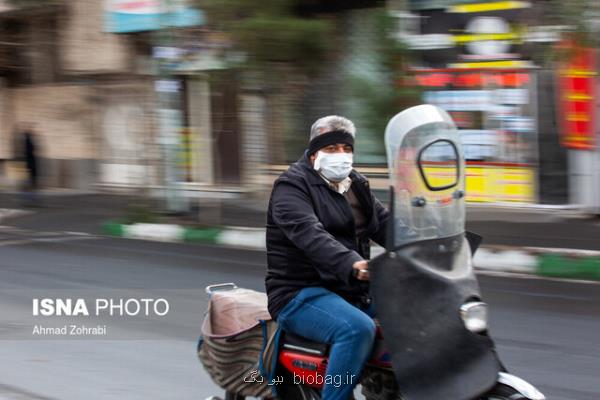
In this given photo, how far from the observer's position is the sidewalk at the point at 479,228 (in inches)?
404

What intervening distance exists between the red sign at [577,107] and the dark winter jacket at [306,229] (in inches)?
371

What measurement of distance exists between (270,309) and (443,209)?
3.42 ft

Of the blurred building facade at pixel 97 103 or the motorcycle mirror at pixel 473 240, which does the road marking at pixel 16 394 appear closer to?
the motorcycle mirror at pixel 473 240

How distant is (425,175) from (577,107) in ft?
34.1

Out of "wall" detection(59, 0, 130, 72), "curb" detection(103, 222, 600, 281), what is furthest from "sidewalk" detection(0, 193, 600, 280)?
"wall" detection(59, 0, 130, 72)

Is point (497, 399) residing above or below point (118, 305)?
above

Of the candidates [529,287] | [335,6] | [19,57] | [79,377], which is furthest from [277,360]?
[19,57]

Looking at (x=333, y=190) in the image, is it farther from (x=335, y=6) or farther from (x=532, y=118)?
(x=532, y=118)

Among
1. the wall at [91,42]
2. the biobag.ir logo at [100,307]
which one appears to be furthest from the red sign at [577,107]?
the wall at [91,42]

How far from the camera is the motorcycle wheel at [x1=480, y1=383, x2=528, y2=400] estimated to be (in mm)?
3537

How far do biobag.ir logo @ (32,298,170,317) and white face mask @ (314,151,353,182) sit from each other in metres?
4.30

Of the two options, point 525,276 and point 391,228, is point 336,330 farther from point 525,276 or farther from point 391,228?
point 525,276

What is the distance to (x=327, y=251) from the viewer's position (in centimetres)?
395

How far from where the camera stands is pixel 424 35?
15.0 meters
